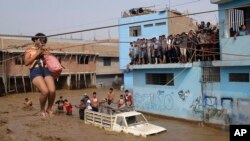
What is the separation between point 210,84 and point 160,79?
4.21 metres

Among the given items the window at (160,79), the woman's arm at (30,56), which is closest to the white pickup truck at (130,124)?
the window at (160,79)

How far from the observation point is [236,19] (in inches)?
695

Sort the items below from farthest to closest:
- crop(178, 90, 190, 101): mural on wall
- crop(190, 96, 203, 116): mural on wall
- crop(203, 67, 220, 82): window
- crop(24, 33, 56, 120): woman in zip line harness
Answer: crop(178, 90, 190, 101): mural on wall, crop(190, 96, 203, 116): mural on wall, crop(203, 67, 220, 82): window, crop(24, 33, 56, 120): woman in zip line harness

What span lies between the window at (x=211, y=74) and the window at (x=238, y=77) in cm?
90

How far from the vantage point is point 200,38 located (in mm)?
18484

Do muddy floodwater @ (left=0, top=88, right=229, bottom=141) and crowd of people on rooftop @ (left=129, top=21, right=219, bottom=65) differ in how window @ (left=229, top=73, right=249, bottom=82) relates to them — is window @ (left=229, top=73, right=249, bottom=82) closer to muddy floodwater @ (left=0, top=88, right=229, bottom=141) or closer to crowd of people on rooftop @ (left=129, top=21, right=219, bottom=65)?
crowd of people on rooftop @ (left=129, top=21, right=219, bottom=65)

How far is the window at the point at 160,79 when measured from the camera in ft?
70.8

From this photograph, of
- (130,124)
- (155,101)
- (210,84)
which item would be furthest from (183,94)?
(130,124)

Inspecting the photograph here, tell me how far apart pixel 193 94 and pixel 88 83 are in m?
26.1

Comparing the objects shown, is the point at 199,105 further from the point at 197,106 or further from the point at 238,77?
the point at 238,77

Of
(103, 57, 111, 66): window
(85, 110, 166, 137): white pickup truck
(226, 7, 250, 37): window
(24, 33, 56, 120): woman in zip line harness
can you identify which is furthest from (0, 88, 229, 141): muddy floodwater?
(103, 57, 111, 66): window

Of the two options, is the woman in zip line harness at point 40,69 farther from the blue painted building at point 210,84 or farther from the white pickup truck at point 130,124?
the white pickup truck at point 130,124

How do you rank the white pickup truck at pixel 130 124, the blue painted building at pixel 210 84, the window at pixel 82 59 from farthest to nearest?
the window at pixel 82 59 < the white pickup truck at pixel 130 124 < the blue painted building at pixel 210 84

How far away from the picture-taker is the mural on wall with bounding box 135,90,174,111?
2161cm
